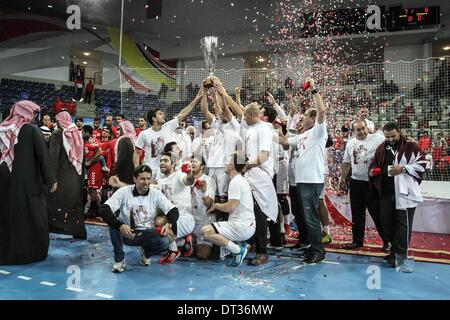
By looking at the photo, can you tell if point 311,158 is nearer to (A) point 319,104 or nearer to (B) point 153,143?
(A) point 319,104

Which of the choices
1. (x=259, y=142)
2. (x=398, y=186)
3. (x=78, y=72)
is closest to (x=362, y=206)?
(x=398, y=186)

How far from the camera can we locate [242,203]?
4.75 metres

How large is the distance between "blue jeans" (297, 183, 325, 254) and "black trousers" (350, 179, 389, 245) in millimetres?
886

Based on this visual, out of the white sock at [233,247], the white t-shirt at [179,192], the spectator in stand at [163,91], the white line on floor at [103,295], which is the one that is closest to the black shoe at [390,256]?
the white sock at [233,247]

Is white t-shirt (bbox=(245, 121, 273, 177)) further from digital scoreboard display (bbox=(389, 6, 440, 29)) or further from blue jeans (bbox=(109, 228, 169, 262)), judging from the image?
digital scoreboard display (bbox=(389, 6, 440, 29))

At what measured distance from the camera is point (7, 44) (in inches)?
798

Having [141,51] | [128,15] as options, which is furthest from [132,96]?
[141,51]

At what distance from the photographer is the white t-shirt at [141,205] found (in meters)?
4.54

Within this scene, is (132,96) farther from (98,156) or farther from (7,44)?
(7,44)

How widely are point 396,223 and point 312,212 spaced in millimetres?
923

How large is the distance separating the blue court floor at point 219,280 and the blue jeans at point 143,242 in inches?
7.4

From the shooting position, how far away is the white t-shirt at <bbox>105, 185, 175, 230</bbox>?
4.54m

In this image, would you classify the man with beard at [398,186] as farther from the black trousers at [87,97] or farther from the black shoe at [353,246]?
the black trousers at [87,97]

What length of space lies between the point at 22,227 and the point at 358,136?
431 cm
